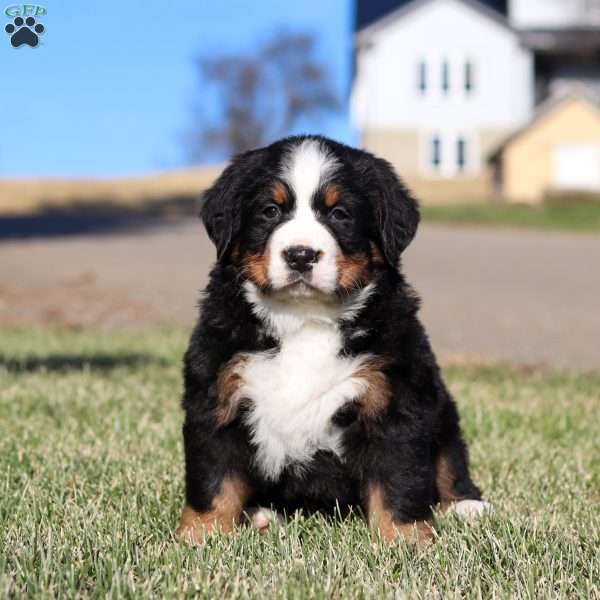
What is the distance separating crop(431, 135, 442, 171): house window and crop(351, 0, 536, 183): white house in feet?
0.11

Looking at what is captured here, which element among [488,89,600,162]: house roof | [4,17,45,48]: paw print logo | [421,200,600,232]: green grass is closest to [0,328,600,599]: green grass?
[4,17,45,48]: paw print logo

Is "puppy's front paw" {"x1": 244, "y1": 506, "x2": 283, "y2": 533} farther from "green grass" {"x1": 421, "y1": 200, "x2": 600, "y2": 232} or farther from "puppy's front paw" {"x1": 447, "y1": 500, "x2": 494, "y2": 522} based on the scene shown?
"green grass" {"x1": 421, "y1": 200, "x2": 600, "y2": 232}

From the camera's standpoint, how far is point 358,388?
3352mm

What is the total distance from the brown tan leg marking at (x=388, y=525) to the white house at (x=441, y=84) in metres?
32.5

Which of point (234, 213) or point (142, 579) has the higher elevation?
point (234, 213)

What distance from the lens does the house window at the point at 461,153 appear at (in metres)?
36.1

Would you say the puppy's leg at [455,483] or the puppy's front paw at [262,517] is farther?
the puppy's leg at [455,483]

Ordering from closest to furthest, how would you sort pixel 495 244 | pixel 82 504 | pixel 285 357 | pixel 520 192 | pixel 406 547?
pixel 406 547
pixel 285 357
pixel 82 504
pixel 495 244
pixel 520 192

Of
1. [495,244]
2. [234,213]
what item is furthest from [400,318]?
[495,244]

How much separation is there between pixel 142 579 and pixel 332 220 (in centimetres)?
130

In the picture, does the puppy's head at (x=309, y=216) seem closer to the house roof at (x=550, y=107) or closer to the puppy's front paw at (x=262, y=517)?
the puppy's front paw at (x=262, y=517)

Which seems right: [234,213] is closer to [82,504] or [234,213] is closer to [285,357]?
[285,357]

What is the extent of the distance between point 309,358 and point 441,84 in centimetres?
3370

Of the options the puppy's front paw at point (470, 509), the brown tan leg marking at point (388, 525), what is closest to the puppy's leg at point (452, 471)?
the puppy's front paw at point (470, 509)
